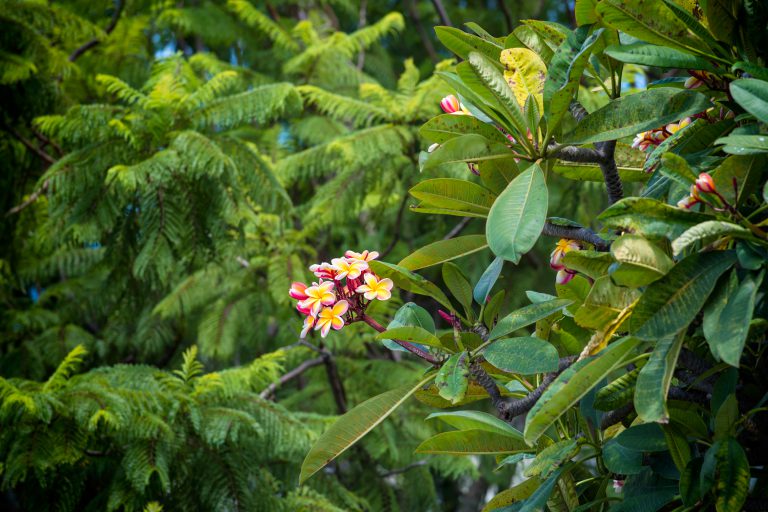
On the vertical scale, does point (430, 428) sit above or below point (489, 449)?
below

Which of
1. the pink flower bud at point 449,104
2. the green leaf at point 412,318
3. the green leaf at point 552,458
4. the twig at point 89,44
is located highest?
the pink flower bud at point 449,104

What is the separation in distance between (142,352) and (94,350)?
0.21 metres

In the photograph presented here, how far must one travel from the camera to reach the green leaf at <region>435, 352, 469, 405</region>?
80cm

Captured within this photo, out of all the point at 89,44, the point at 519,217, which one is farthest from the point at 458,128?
the point at 89,44

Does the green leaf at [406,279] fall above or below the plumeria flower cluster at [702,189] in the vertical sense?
below

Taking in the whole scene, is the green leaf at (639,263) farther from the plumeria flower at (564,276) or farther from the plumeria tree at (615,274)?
the plumeria flower at (564,276)

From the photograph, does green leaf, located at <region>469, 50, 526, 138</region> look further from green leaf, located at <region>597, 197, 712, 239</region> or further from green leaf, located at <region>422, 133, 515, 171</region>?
green leaf, located at <region>597, 197, 712, 239</region>

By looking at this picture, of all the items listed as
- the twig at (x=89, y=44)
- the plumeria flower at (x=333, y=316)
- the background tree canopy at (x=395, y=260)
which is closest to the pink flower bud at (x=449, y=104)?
the background tree canopy at (x=395, y=260)

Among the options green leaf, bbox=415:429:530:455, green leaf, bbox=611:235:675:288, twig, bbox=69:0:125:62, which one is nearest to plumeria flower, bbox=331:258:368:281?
green leaf, bbox=415:429:530:455

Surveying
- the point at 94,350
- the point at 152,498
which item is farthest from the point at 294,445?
the point at 94,350

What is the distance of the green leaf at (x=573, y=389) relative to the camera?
2.34 feet

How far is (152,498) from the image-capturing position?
1817mm

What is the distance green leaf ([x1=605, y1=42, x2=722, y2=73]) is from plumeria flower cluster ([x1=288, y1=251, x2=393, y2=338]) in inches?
13.8

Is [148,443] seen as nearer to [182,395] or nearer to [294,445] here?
[182,395]
